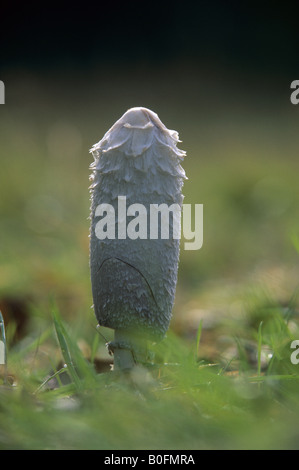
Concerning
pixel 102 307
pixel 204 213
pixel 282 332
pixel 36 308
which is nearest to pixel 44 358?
pixel 36 308

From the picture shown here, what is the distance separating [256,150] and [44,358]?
23.4ft

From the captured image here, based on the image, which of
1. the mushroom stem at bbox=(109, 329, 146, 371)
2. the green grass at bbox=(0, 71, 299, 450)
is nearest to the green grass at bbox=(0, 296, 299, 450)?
the green grass at bbox=(0, 71, 299, 450)

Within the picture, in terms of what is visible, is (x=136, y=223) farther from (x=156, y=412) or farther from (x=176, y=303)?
(x=176, y=303)

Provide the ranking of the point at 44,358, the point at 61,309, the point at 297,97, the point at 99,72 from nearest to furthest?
the point at 44,358 < the point at 61,309 < the point at 297,97 < the point at 99,72

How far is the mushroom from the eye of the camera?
1798 millimetres

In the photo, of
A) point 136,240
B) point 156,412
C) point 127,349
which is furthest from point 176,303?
point 156,412

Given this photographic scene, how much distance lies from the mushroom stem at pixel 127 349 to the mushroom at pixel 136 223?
0.04 metres

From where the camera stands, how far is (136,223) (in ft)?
5.90

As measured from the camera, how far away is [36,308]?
3.11 metres

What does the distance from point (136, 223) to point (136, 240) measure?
0.06 meters

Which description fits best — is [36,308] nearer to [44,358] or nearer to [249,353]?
[44,358]

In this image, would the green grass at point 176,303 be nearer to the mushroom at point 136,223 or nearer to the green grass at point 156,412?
the green grass at point 156,412

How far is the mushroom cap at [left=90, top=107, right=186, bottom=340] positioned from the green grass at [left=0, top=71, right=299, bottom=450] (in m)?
0.16

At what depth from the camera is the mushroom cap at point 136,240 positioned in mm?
1799
